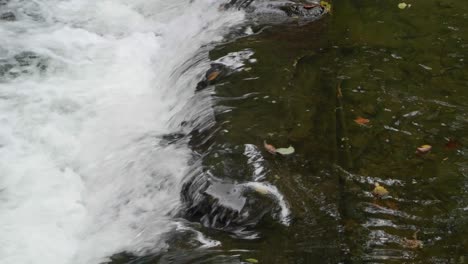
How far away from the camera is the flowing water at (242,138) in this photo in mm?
4086

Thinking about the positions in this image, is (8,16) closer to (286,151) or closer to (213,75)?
(213,75)

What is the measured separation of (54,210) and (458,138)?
4122 mm

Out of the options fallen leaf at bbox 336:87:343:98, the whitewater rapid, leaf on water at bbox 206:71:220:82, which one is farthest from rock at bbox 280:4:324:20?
fallen leaf at bbox 336:87:343:98

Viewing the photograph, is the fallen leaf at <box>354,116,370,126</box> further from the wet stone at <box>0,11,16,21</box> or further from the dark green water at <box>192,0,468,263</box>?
the wet stone at <box>0,11,16,21</box>

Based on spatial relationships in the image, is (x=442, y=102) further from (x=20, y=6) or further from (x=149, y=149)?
(x=20, y=6)

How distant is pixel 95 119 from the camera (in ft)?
21.2

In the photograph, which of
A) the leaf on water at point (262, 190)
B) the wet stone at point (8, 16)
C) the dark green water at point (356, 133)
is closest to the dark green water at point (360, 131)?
the dark green water at point (356, 133)

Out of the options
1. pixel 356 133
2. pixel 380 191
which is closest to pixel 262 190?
pixel 380 191

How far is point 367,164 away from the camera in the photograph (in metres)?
4.64

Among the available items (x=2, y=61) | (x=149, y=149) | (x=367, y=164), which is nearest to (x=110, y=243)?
(x=149, y=149)

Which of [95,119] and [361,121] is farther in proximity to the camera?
[95,119]

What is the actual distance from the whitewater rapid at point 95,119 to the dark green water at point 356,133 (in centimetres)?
66

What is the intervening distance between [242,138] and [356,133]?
→ 114 cm

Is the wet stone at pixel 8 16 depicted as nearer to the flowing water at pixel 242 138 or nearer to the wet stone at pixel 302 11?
the flowing water at pixel 242 138
